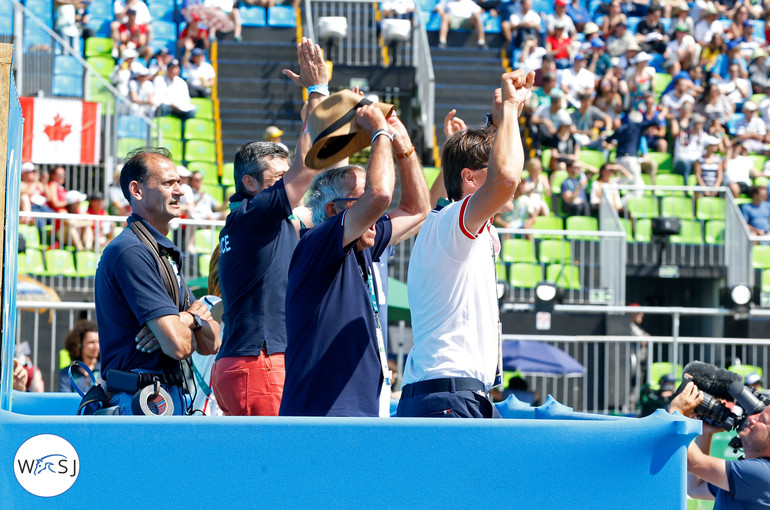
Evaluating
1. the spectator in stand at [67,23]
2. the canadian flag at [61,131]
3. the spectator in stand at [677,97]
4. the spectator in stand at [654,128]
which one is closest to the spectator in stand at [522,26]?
the spectator in stand at [677,97]

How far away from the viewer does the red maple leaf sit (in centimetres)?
1455

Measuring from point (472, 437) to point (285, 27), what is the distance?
57.4 feet

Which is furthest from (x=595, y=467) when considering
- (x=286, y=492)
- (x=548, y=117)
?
(x=548, y=117)

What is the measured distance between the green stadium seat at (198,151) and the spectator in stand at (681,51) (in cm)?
847

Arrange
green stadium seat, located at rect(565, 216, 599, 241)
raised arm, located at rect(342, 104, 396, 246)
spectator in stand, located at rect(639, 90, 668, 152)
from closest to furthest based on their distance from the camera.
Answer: raised arm, located at rect(342, 104, 396, 246)
green stadium seat, located at rect(565, 216, 599, 241)
spectator in stand, located at rect(639, 90, 668, 152)

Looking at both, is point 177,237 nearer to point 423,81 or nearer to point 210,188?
point 210,188

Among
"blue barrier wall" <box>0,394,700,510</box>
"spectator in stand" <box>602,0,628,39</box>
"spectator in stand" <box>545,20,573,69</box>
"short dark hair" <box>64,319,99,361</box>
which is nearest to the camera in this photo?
"blue barrier wall" <box>0,394,700,510</box>

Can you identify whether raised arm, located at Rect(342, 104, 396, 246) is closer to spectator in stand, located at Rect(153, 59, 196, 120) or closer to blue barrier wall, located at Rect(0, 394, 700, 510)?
blue barrier wall, located at Rect(0, 394, 700, 510)

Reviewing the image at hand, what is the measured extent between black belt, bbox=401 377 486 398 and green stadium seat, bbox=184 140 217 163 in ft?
46.3

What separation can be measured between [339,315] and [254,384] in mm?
844

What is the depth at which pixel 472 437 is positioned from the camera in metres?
3.19

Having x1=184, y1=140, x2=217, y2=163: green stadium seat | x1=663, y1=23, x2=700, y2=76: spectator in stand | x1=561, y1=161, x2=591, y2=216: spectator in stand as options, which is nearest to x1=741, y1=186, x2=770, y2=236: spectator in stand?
x1=561, y1=161, x2=591, y2=216: spectator in stand

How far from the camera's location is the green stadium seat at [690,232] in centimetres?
1566

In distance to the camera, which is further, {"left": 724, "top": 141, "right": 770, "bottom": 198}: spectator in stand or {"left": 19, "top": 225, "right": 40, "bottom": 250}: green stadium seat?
{"left": 724, "top": 141, "right": 770, "bottom": 198}: spectator in stand
